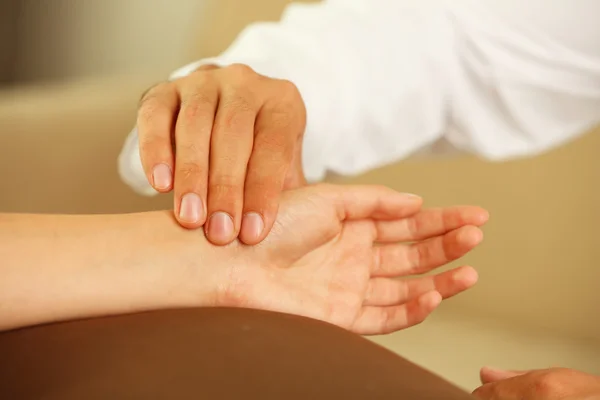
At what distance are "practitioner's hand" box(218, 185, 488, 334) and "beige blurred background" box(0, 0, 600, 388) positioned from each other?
0.37m

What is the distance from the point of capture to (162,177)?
523 millimetres

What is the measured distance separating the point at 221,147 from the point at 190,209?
67mm

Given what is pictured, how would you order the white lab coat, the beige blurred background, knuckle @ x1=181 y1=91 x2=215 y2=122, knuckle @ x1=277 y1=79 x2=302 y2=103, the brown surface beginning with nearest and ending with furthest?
the brown surface, knuckle @ x1=181 y1=91 x2=215 y2=122, knuckle @ x1=277 y1=79 x2=302 y2=103, the white lab coat, the beige blurred background

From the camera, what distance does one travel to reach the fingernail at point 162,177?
1.71ft

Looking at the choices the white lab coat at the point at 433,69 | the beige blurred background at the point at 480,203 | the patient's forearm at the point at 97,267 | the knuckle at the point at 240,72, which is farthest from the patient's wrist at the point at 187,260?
the beige blurred background at the point at 480,203

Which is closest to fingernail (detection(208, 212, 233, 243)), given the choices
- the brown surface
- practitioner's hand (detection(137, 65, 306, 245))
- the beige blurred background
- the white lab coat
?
practitioner's hand (detection(137, 65, 306, 245))

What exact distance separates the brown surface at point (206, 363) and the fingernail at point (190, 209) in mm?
105

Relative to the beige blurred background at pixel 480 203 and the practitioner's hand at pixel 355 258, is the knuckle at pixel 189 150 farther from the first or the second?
the beige blurred background at pixel 480 203

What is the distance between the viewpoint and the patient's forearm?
0.44 metres

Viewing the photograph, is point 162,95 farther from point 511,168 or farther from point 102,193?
point 511,168

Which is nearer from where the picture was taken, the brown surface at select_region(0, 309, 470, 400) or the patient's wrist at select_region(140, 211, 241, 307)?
the brown surface at select_region(0, 309, 470, 400)

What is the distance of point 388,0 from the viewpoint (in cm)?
87

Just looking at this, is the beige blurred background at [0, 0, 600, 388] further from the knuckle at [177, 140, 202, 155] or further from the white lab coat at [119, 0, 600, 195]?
the knuckle at [177, 140, 202, 155]

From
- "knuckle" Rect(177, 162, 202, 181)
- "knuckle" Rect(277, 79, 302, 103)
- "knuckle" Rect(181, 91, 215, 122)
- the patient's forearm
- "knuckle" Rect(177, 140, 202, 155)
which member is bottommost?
the patient's forearm
